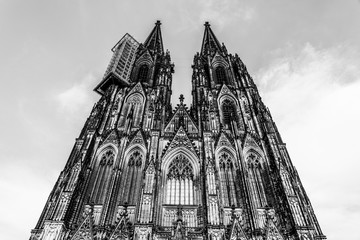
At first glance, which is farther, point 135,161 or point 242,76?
point 242,76

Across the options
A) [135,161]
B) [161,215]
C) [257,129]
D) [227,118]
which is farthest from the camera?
[227,118]

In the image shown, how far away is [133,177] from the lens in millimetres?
18172

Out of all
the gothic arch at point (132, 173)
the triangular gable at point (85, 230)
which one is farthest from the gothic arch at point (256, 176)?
the triangular gable at point (85, 230)

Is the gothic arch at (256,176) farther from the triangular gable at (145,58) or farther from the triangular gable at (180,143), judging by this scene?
the triangular gable at (145,58)

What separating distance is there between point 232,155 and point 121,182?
28.6 feet

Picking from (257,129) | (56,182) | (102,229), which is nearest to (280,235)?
(257,129)

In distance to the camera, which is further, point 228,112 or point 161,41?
point 161,41

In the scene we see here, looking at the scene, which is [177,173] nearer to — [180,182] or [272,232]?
[180,182]

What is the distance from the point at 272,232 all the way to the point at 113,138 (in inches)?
527

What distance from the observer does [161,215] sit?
51.9 ft

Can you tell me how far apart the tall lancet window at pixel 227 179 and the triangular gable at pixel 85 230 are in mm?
8612

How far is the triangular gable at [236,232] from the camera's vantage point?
14.4 metres

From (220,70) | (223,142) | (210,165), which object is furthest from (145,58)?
(210,165)

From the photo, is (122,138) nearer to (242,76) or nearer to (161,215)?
(161,215)
